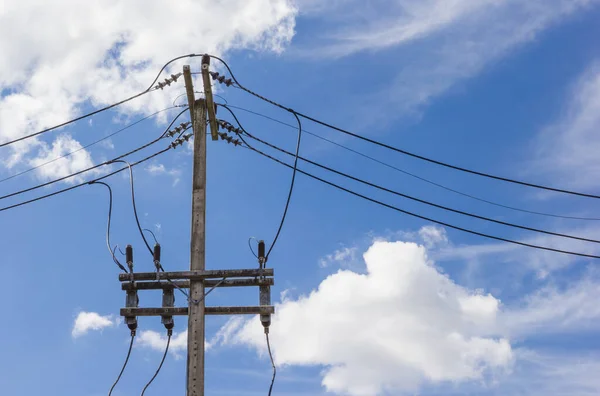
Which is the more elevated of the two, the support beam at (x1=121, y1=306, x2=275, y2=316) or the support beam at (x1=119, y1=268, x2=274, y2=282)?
the support beam at (x1=119, y1=268, x2=274, y2=282)

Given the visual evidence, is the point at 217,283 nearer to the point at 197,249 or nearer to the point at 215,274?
the point at 215,274

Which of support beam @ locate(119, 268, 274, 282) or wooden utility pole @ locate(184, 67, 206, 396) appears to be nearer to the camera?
wooden utility pole @ locate(184, 67, 206, 396)

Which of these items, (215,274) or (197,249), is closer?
(215,274)

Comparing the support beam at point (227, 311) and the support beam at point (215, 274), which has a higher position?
the support beam at point (215, 274)

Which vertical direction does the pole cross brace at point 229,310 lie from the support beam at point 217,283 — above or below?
below

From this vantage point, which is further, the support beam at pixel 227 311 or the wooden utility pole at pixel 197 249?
the support beam at pixel 227 311

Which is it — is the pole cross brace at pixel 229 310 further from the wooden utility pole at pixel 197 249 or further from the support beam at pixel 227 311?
the wooden utility pole at pixel 197 249

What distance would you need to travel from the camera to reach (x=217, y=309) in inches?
467

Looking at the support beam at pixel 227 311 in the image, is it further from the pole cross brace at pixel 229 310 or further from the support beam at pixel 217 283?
the support beam at pixel 217 283

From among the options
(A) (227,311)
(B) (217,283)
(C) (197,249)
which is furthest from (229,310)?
(C) (197,249)

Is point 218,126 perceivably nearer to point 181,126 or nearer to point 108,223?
point 181,126

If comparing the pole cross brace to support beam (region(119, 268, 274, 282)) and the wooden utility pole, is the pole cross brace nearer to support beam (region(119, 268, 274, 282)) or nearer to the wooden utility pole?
the wooden utility pole

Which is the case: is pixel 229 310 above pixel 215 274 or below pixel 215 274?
below

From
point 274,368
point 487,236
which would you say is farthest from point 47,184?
A: point 487,236
